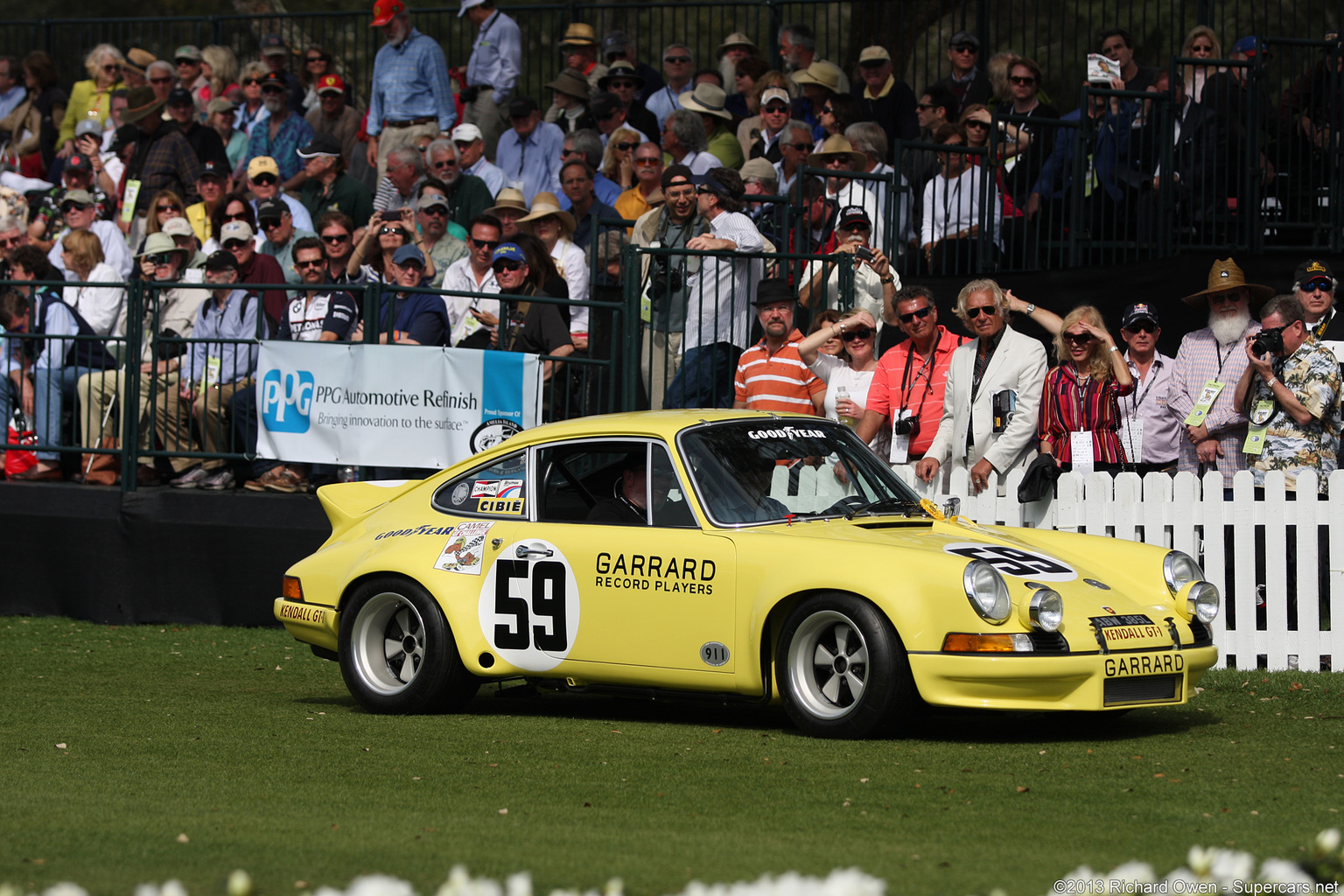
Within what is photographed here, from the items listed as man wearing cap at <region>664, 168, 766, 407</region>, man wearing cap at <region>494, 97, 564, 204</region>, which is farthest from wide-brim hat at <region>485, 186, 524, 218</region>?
man wearing cap at <region>664, 168, 766, 407</region>

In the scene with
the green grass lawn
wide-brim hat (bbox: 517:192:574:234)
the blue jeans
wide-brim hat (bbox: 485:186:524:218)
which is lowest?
the green grass lawn

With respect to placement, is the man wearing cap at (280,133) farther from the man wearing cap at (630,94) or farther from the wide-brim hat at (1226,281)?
the wide-brim hat at (1226,281)

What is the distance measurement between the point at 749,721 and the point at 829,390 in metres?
3.61

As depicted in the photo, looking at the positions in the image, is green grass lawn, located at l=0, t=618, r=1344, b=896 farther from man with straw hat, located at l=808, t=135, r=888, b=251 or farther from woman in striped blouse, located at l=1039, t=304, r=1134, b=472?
man with straw hat, located at l=808, t=135, r=888, b=251

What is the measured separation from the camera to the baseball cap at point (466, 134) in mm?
16406

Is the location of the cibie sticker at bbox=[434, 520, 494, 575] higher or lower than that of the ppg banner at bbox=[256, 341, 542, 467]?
lower

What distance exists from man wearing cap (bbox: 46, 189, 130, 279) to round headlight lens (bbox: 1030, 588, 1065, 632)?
1107 cm

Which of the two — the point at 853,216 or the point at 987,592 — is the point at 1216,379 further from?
the point at 987,592

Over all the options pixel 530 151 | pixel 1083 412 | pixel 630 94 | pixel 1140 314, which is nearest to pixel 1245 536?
pixel 1083 412

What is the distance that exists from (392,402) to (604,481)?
3.83 metres

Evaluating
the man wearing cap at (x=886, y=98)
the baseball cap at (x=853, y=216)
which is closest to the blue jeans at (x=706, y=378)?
the baseball cap at (x=853, y=216)

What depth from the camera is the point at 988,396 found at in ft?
35.0

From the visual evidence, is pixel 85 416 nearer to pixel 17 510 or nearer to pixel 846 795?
pixel 17 510

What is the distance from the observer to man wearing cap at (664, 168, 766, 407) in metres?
12.2
